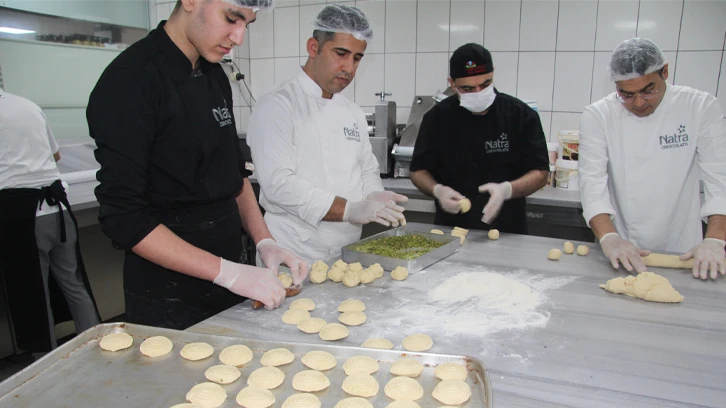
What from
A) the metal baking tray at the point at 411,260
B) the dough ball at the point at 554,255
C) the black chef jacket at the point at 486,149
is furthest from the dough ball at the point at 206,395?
the black chef jacket at the point at 486,149

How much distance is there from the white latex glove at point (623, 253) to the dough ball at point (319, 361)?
1298mm

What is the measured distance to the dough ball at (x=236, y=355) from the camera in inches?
44.7

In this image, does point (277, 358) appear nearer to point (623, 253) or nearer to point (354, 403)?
point (354, 403)

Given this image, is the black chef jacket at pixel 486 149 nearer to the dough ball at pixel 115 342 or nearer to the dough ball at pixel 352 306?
the dough ball at pixel 352 306

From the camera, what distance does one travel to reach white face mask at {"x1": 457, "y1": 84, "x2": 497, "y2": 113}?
2.56 metres

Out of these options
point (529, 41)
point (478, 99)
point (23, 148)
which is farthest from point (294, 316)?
point (529, 41)

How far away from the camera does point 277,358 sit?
44.8 inches

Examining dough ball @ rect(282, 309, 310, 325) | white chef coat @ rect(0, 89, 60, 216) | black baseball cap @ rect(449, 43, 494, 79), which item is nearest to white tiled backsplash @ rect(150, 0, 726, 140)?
black baseball cap @ rect(449, 43, 494, 79)

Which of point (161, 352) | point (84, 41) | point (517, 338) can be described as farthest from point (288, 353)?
point (84, 41)

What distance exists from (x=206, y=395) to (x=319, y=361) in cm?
25

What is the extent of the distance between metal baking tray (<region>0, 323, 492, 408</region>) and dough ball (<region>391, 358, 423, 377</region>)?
15mm

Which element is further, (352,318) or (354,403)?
(352,318)

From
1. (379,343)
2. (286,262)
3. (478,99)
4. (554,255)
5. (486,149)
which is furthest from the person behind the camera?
(486,149)

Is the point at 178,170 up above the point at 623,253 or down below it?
above
